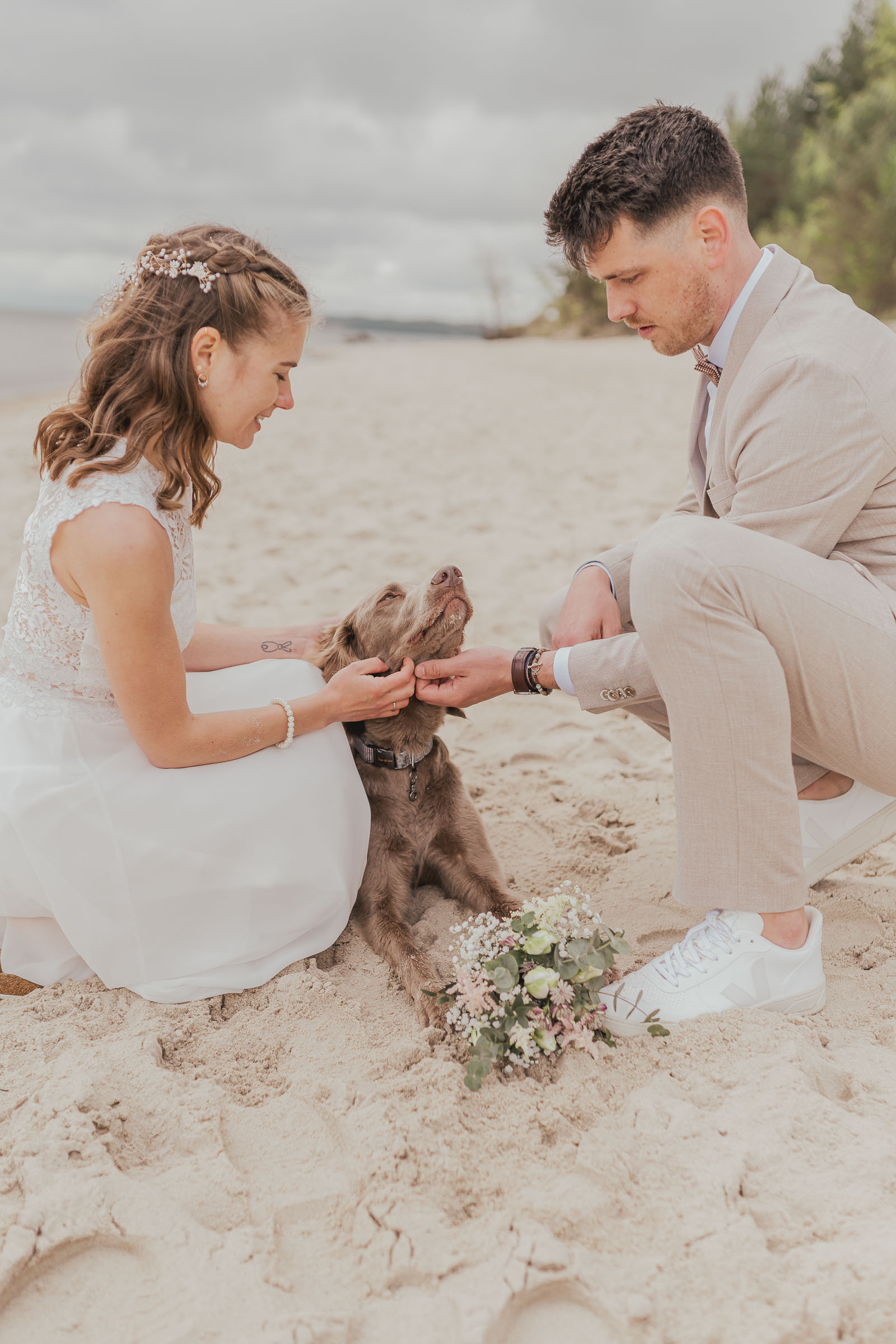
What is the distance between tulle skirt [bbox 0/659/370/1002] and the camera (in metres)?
2.52

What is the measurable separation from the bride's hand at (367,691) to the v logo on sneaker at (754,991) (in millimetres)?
1238

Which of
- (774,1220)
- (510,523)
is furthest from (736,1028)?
(510,523)

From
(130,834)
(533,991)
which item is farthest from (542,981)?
(130,834)

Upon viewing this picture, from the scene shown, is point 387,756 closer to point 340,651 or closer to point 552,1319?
point 340,651

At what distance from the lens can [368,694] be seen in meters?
2.84

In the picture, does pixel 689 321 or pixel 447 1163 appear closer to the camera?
pixel 447 1163

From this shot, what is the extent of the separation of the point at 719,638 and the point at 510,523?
17.9 feet

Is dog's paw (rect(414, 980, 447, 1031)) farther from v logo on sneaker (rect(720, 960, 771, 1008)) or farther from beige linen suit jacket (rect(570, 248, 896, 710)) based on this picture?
beige linen suit jacket (rect(570, 248, 896, 710))

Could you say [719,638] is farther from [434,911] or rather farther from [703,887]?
[434,911]

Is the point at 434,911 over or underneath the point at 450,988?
underneath

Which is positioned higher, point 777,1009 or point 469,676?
point 469,676

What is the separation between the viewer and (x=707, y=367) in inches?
115

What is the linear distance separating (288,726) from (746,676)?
4.12 feet

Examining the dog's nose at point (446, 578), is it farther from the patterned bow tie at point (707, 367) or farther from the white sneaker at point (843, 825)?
the white sneaker at point (843, 825)
